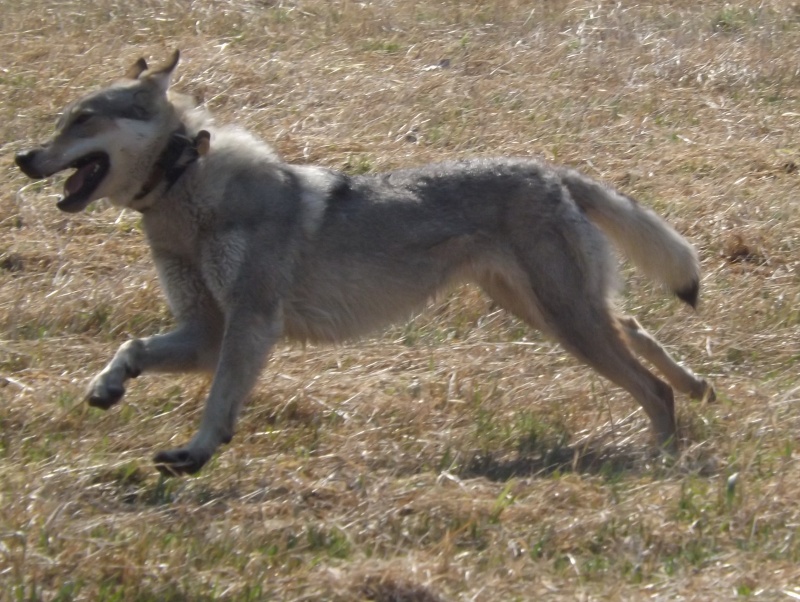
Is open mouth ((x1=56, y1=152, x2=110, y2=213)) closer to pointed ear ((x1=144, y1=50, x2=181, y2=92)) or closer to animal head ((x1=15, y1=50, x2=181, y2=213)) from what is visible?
animal head ((x1=15, y1=50, x2=181, y2=213))

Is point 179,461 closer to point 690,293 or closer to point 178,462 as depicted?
point 178,462

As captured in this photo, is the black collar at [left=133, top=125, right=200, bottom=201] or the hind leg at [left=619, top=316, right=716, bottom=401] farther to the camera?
the hind leg at [left=619, top=316, right=716, bottom=401]

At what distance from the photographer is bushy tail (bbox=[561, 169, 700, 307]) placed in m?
5.78

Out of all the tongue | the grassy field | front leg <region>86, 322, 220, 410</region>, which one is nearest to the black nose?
the tongue

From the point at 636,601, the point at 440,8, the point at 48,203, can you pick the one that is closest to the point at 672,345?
the point at 636,601

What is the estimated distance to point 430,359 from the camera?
20.2 ft

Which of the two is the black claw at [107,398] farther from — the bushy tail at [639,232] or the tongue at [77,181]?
the bushy tail at [639,232]

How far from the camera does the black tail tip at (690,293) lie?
5895mm

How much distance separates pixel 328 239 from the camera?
218 inches

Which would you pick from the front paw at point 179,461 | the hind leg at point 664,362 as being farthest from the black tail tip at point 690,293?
the front paw at point 179,461

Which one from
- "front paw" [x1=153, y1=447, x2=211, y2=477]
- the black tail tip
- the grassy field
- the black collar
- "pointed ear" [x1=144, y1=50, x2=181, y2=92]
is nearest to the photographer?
the grassy field

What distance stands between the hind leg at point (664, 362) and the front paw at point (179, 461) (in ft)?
6.90

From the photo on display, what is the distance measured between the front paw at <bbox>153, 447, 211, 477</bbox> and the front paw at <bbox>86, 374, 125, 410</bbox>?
27 cm

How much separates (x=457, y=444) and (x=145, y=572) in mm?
1662
